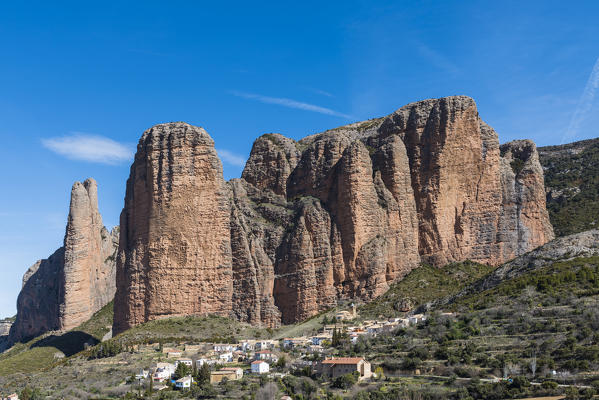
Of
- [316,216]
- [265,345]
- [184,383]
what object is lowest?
[184,383]

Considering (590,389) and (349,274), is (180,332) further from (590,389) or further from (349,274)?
(590,389)

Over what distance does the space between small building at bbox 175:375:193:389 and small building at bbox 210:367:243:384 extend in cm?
166

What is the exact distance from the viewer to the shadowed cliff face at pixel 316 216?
83375mm

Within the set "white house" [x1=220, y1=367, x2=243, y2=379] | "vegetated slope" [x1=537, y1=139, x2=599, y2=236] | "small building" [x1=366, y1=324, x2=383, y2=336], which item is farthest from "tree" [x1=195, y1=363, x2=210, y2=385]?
"vegetated slope" [x1=537, y1=139, x2=599, y2=236]

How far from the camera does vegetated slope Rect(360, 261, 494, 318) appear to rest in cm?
8256

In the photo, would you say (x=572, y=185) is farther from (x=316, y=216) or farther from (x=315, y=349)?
(x=315, y=349)

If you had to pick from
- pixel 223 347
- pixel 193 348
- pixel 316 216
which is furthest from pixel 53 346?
pixel 316 216

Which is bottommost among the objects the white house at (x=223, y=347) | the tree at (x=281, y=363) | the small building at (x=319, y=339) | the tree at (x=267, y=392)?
the tree at (x=267, y=392)

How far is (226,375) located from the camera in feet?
200

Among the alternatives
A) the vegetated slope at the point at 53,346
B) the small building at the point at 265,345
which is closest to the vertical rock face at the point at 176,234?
the vegetated slope at the point at 53,346

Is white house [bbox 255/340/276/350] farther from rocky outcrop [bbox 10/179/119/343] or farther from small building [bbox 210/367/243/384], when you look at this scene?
rocky outcrop [bbox 10/179/119/343]

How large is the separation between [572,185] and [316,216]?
133ft

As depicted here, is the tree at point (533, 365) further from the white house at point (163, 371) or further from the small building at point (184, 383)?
the white house at point (163, 371)

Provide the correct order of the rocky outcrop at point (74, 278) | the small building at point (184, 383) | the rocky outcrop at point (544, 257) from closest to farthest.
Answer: the small building at point (184, 383), the rocky outcrop at point (544, 257), the rocky outcrop at point (74, 278)
